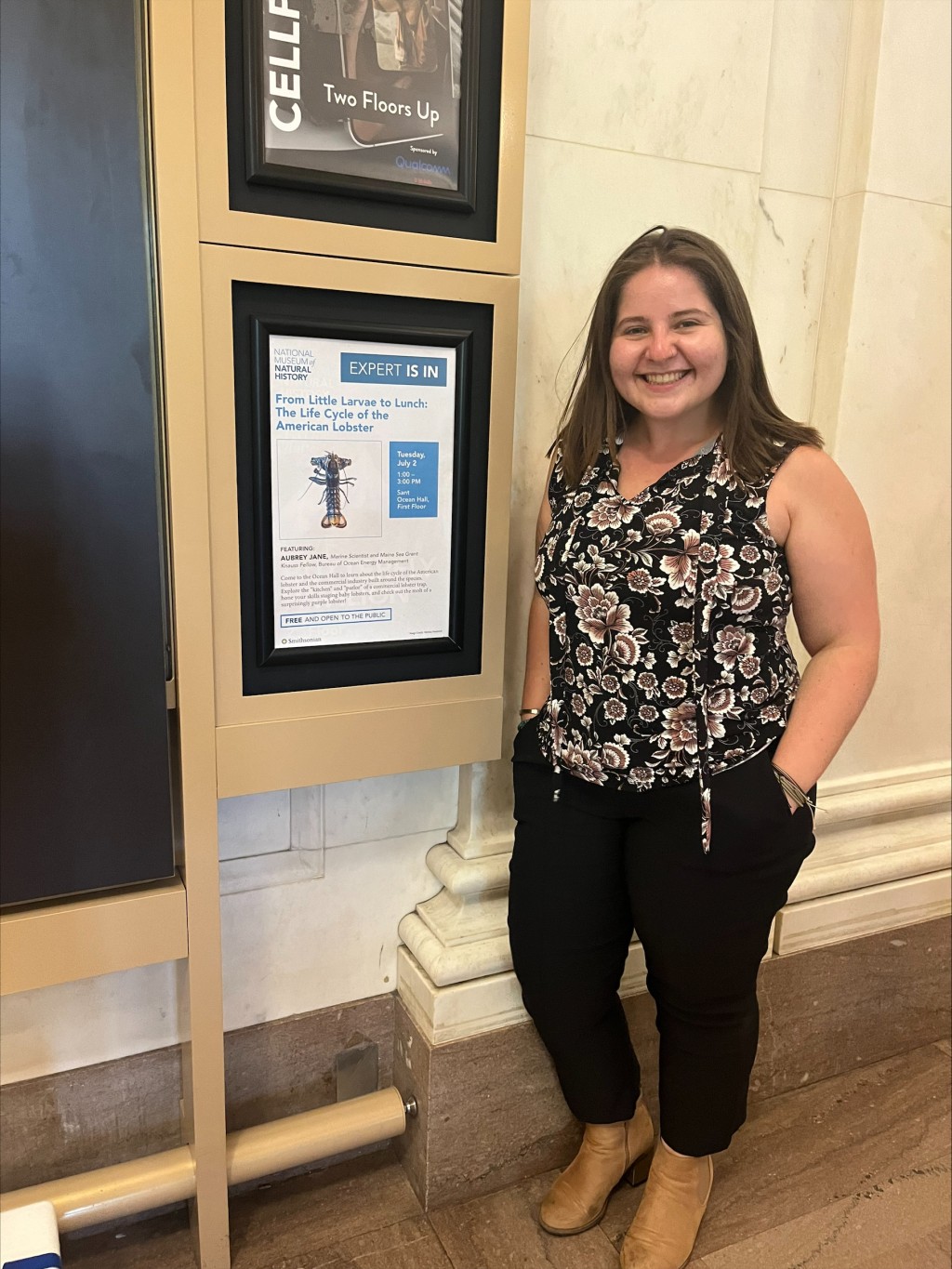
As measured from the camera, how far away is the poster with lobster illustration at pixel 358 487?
4.57ft

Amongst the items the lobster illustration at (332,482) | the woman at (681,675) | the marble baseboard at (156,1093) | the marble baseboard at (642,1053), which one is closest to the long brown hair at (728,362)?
the woman at (681,675)

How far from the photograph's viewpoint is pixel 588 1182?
1726mm

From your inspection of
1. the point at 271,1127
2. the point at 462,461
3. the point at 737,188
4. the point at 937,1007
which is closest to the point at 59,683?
the point at 462,461

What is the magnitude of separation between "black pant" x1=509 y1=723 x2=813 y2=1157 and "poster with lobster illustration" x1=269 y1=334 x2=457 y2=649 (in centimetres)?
37

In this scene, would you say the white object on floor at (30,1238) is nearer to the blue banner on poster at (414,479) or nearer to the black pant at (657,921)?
the black pant at (657,921)

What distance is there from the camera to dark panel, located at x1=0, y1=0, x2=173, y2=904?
112 cm

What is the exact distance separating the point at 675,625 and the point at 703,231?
0.88 m

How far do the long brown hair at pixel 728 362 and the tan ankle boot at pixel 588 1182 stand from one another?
48.1 inches

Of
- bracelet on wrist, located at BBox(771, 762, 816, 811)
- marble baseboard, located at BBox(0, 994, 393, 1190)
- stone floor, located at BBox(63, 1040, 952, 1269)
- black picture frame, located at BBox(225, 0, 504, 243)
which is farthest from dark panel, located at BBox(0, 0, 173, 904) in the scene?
bracelet on wrist, located at BBox(771, 762, 816, 811)

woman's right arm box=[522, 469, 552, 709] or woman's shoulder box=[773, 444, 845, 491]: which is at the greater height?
woman's shoulder box=[773, 444, 845, 491]

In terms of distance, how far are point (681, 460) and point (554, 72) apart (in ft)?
2.44

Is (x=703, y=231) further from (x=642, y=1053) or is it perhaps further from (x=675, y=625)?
(x=642, y=1053)

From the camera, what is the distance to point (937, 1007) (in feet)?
7.72

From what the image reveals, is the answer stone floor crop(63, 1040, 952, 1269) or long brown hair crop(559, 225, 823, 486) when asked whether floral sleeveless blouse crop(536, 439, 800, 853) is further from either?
stone floor crop(63, 1040, 952, 1269)
